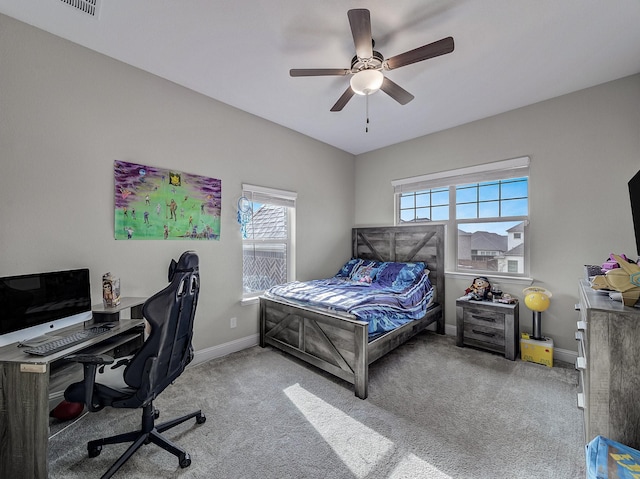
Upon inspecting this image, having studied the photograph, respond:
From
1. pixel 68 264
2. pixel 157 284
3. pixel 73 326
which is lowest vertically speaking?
pixel 73 326

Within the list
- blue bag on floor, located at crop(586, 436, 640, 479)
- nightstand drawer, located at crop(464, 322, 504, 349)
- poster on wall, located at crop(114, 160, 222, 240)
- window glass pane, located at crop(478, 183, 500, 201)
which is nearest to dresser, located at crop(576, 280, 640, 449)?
blue bag on floor, located at crop(586, 436, 640, 479)

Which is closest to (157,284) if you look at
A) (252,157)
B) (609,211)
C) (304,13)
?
(252,157)

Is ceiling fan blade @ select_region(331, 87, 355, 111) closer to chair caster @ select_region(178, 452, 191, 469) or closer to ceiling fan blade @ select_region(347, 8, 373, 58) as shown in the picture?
ceiling fan blade @ select_region(347, 8, 373, 58)

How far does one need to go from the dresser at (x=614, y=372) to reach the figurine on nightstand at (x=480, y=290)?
2.03 metres

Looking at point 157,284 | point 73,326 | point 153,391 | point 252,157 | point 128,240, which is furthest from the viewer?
point 252,157

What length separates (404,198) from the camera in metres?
4.36

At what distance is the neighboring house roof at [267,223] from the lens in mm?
3488

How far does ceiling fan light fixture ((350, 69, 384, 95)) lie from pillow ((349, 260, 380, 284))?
101 inches

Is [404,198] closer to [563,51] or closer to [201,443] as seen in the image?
[563,51]

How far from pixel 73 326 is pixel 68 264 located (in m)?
0.52

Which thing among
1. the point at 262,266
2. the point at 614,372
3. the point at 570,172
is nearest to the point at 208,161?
the point at 262,266

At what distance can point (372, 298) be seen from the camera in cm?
280

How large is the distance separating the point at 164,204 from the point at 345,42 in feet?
7.22

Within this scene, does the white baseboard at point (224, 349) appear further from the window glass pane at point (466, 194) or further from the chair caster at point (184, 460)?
the window glass pane at point (466, 194)
